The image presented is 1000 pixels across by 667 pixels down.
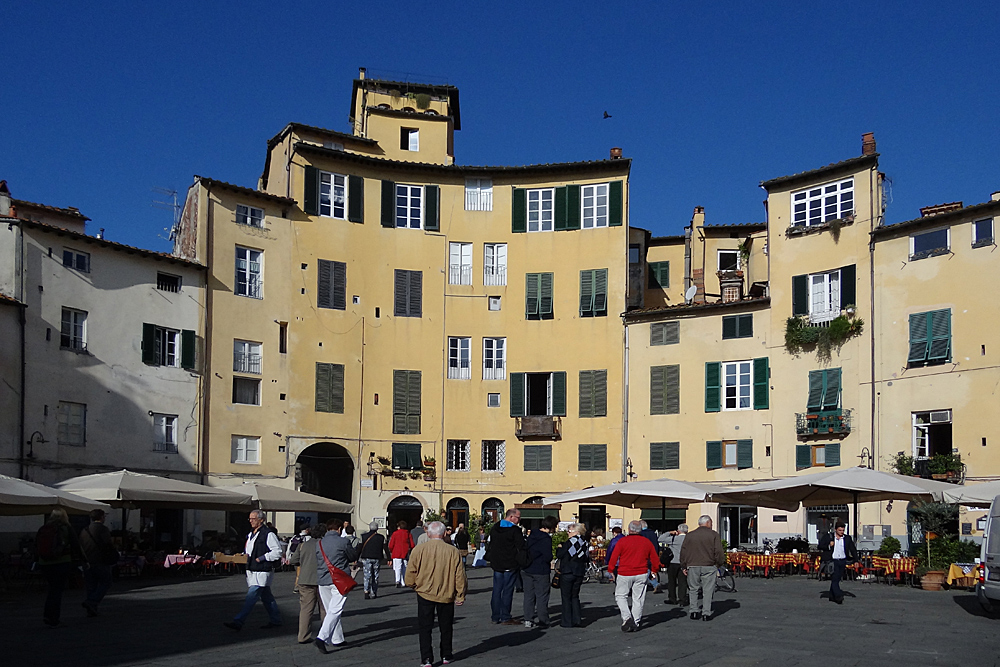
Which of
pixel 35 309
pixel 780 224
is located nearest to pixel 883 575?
pixel 780 224

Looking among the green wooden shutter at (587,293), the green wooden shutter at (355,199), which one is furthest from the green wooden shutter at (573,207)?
the green wooden shutter at (355,199)

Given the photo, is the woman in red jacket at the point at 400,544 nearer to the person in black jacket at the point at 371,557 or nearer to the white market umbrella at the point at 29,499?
the person in black jacket at the point at 371,557

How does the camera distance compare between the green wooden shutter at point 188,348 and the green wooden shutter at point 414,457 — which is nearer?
the green wooden shutter at point 188,348

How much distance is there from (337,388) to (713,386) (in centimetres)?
1408

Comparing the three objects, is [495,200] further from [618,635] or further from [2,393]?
[618,635]

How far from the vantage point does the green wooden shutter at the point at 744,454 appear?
126 feet

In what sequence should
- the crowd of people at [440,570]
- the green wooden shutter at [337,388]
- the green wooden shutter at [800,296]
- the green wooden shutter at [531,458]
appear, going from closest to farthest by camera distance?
the crowd of people at [440,570], the green wooden shutter at [800,296], the green wooden shutter at [337,388], the green wooden shutter at [531,458]

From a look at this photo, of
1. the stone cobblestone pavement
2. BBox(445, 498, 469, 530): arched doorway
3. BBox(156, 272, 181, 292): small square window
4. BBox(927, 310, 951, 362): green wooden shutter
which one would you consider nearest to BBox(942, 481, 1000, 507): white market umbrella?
the stone cobblestone pavement

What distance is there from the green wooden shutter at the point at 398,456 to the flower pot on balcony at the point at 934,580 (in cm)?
2175

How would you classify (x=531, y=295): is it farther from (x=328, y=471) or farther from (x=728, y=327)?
(x=328, y=471)

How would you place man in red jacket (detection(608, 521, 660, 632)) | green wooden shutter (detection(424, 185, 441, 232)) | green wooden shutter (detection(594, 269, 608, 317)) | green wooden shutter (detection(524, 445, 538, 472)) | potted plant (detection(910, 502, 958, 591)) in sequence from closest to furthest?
1. man in red jacket (detection(608, 521, 660, 632))
2. potted plant (detection(910, 502, 958, 591))
3. green wooden shutter (detection(524, 445, 538, 472))
4. green wooden shutter (detection(594, 269, 608, 317))
5. green wooden shutter (detection(424, 185, 441, 232))

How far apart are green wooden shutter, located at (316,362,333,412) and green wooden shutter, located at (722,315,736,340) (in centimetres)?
1485

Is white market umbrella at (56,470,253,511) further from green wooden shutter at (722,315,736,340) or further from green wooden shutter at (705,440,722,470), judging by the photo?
green wooden shutter at (722,315,736,340)

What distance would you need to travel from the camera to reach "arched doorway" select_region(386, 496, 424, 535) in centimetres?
4169
